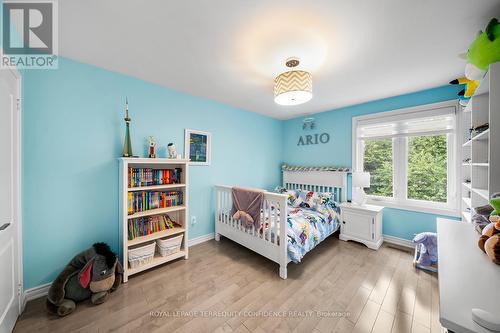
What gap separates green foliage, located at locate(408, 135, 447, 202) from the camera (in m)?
2.65

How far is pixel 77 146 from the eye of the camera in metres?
1.96

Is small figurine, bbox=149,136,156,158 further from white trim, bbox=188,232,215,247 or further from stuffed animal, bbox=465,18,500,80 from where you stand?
stuffed animal, bbox=465,18,500,80

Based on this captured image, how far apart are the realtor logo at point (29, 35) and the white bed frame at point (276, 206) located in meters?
2.29

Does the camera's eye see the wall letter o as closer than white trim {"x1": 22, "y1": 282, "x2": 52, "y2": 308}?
No

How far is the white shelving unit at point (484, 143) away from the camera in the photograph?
3.95 feet

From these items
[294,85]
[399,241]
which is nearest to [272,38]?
[294,85]

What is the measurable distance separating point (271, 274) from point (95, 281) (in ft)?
5.57

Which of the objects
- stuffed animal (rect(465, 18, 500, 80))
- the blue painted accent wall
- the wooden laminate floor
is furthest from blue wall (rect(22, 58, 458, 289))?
stuffed animal (rect(465, 18, 500, 80))

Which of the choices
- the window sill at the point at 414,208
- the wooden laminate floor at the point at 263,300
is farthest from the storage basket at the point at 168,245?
the window sill at the point at 414,208

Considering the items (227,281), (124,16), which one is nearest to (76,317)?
(227,281)

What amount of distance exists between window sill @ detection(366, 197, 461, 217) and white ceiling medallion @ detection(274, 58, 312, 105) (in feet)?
7.74

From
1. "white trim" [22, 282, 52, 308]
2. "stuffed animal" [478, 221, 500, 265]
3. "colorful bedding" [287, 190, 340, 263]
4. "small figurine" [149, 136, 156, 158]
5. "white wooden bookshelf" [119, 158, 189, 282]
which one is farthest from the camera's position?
"small figurine" [149, 136, 156, 158]

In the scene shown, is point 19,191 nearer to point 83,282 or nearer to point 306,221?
point 83,282

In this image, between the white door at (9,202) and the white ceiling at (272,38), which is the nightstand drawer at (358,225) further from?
the white door at (9,202)
